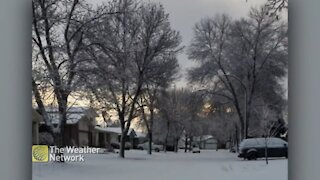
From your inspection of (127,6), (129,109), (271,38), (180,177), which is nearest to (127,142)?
(129,109)

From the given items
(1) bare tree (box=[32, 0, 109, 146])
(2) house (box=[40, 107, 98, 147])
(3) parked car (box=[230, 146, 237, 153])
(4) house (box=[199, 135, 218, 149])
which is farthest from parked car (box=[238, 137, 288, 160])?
(1) bare tree (box=[32, 0, 109, 146])

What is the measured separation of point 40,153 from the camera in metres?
2.79

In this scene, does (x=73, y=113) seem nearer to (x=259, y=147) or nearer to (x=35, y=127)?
(x=35, y=127)

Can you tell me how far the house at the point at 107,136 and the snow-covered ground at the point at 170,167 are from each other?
0.25 ft

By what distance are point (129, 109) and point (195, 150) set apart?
0.51 metres

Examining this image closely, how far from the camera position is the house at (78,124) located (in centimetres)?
283

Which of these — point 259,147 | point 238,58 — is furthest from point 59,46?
point 259,147

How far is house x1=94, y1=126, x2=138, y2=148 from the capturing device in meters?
2.83

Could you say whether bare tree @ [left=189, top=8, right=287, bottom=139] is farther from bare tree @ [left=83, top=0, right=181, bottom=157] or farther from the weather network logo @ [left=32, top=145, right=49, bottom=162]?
the weather network logo @ [left=32, top=145, right=49, bottom=162]

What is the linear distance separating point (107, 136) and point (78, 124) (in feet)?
0.66

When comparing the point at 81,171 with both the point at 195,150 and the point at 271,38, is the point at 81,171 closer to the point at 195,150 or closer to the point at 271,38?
the point at 195,150

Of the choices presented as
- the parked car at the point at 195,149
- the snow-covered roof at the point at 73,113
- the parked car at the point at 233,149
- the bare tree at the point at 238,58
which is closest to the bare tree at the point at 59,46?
the snow-covered roof at the point at 73,113

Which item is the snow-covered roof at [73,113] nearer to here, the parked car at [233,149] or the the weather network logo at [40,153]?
the the weather network logo at [40,153]
